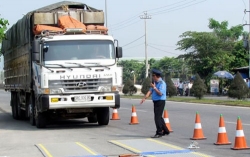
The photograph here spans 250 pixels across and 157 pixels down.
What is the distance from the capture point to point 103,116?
770 inches

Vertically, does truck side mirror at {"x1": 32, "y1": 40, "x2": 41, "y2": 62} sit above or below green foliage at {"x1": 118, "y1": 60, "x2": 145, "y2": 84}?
below

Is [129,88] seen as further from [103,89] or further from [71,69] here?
[71,69]

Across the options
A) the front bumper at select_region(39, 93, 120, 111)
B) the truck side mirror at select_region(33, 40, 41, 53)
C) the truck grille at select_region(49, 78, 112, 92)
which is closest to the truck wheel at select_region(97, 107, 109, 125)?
the front bumper at select_region(39, 93, 120, 111)

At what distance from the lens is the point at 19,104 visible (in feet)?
79.0

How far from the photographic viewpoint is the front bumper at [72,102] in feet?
57.7

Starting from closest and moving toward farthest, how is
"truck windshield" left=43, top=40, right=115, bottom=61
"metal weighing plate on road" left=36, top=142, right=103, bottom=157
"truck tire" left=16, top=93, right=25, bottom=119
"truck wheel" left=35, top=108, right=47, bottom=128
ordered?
1. "metal weighing plate on road" left=36, top=142, right=103, bottom=157
2. "truck windshield" left=43, top=40, right=115, bottom=61
3. "truck wheel" left=35, top=108, right=47, bottom=128
4. "truck tire" left=16, top=93, right=25, bottom=119

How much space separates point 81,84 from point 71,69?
1.82 ft

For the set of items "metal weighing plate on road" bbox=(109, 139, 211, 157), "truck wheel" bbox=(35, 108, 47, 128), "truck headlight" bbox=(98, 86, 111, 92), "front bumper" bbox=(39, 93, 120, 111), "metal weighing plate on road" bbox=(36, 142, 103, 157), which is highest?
"truck headlight" bbox=(98, 86, 111, 92)

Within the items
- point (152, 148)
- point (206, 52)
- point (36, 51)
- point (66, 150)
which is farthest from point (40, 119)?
point (206, 52)

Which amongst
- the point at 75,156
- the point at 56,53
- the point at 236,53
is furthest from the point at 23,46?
the point at 236,53

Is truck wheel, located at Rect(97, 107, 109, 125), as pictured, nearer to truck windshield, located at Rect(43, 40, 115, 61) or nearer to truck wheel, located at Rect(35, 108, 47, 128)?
truck wheel, located at Rect(35, 108, 47, 128)

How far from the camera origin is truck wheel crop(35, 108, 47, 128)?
18891 millimetres

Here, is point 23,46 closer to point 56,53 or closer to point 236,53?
point 56,53

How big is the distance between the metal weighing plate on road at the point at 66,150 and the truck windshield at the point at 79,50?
14.6 feet
